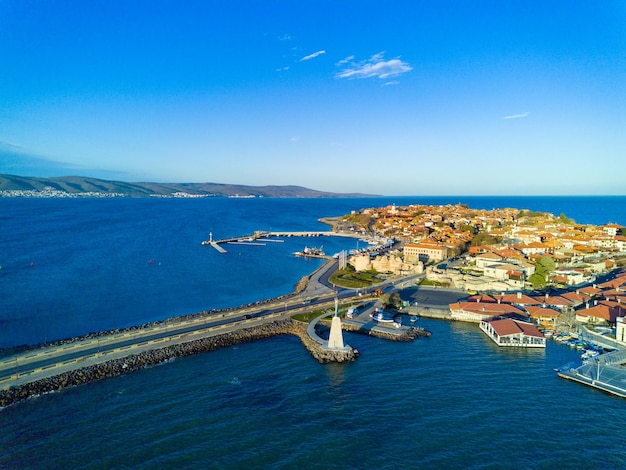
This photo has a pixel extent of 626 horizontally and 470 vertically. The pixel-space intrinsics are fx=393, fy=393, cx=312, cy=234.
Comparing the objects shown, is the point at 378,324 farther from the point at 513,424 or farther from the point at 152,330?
the point at 152,330

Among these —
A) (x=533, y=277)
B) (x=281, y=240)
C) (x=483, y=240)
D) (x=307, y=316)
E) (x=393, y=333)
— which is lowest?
(x=281, y=240)

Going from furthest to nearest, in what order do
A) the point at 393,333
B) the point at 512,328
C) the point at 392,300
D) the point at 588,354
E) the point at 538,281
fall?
the point at 538,281
the point at 392,300
the point at 393,333
the point at 512,328
the point at 588,354

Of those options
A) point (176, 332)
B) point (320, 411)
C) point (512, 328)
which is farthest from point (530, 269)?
point (176, 332)

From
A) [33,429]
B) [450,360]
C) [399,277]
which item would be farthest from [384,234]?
[33,429]

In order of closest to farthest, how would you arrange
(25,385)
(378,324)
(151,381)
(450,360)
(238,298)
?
(25,385), (151,381), (450,360), (378,324), (238,298)

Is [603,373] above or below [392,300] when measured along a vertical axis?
below

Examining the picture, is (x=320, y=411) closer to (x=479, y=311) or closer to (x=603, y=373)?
(x=603, y=373)

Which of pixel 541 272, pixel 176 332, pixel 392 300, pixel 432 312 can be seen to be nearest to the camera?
pixel 176 332
